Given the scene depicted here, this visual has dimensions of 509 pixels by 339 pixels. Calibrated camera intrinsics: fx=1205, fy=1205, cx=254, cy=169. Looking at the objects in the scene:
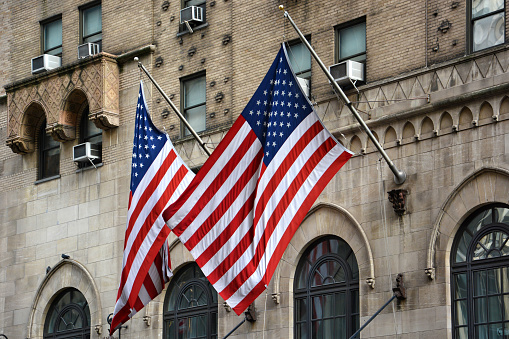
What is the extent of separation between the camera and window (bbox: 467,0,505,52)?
26.5m

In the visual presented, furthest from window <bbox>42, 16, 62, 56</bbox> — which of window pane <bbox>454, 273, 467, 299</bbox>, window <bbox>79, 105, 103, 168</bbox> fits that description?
window pane <bbox>454, 273, 467, 299</bbox>

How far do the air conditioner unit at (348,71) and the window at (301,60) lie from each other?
4.39 ft

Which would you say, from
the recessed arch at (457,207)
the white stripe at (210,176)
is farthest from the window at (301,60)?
the recessed arch at (457,207)

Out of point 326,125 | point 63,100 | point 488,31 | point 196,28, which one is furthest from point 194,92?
point 488,31

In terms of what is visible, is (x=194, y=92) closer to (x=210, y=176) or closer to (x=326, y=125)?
(x=326, y=125)

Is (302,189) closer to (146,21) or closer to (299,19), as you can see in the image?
(299,19)

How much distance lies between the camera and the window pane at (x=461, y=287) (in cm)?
2592

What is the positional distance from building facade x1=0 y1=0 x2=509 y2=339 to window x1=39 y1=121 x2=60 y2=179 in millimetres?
56

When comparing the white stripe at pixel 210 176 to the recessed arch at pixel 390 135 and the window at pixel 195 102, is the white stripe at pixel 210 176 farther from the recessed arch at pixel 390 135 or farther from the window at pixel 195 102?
the window at pixel 195 102

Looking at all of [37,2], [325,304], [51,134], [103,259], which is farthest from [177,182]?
[37,2]

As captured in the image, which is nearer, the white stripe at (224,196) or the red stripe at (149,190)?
the white stripe at (224,196)

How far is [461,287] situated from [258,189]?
518 cm

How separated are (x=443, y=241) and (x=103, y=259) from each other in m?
11.4

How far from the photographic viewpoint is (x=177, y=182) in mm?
27891
